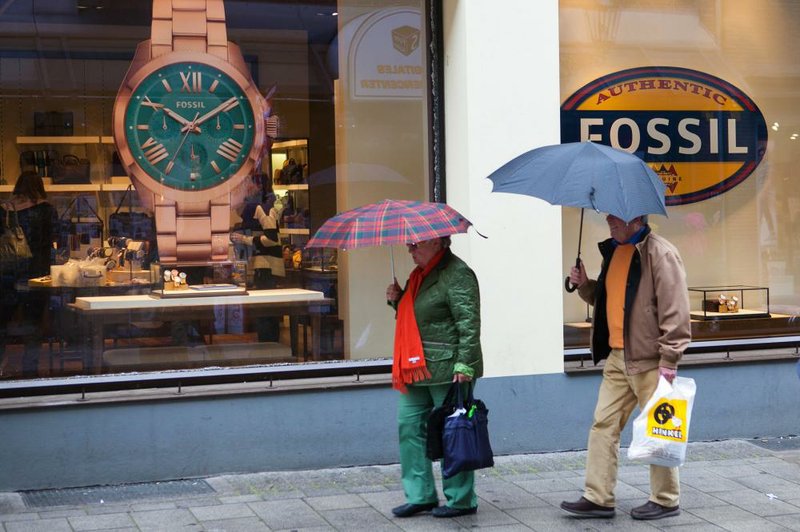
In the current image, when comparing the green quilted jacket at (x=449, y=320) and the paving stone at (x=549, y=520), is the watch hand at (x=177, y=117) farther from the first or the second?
the paving stone at (x=549, y=520)

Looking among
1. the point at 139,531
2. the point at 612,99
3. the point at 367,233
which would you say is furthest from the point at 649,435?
the point at 612,99

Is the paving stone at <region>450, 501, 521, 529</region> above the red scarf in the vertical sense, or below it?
below

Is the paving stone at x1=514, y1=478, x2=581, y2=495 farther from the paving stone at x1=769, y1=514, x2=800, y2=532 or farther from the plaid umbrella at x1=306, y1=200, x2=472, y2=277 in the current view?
the plaid umbrella at x1=306, y1=200, x2=472, y2=277

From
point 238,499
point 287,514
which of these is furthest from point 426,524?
point 238,499

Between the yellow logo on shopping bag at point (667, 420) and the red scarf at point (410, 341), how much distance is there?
125 cm

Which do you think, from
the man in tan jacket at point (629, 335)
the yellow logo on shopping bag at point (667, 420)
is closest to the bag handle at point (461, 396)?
the man in tan jacket at point (629, 335)

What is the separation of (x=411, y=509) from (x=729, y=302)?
3959mm

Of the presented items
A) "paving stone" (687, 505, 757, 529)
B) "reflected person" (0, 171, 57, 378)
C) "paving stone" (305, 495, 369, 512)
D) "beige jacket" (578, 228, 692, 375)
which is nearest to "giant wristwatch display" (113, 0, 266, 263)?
"reflected person" (0, 171, 57, 378)

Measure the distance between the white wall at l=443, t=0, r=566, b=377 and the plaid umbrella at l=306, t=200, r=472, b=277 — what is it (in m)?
1.60

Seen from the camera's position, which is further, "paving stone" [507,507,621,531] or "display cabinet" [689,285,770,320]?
"display cabinet" [689,285,770,320]

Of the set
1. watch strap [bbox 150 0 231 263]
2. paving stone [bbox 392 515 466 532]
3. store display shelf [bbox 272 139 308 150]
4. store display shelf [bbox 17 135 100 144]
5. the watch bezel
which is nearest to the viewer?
paving stone [bbox 392 515 466 532]

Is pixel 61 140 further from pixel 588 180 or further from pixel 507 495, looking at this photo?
pixel 507 495

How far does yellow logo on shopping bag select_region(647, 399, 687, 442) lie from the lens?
607cm

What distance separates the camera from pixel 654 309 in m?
6.31
